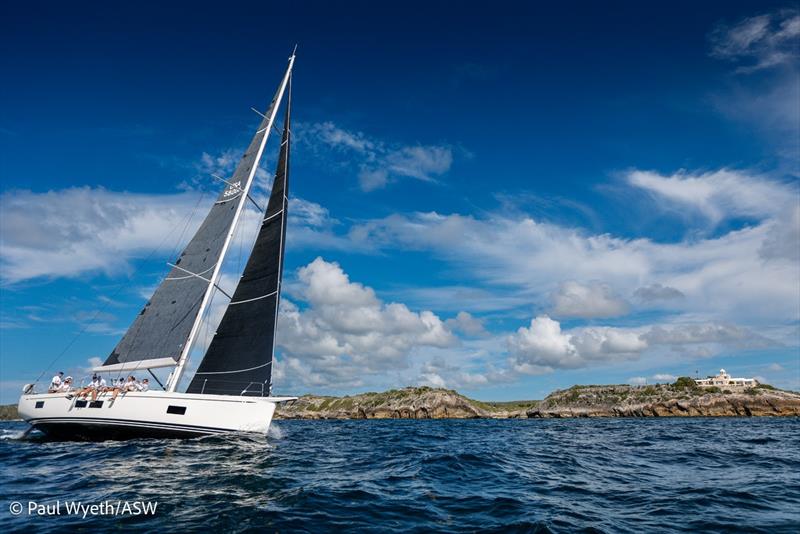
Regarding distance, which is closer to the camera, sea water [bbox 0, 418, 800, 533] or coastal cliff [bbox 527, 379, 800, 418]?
sea water [bbox 0, 418, 800, 533]

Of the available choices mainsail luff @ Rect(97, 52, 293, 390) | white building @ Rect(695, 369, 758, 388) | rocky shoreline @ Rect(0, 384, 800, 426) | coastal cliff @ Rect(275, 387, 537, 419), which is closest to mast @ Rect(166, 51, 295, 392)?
mainsail luff @ Rect(97, 52, 293, 390)

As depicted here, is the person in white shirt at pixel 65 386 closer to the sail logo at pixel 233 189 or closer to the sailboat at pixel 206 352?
the sailboat at pixel 206 352

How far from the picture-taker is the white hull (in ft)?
63.3

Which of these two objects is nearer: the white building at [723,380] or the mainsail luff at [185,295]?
the mainsail luff at [185,295]

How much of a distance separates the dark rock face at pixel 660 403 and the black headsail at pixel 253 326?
8621 centimetres

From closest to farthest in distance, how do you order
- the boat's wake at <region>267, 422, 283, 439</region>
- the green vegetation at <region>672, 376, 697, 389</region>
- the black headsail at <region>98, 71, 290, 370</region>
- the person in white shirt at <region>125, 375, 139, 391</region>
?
the person in white shirt at <region>125, 375, 139, 391</region>
the black headsail at <region>98, 71, 290, 370</region>
the boat's wake at <region>267, 422, 283, 439</region>
the green vegetation at <region>672, 376, 697, 389</region>

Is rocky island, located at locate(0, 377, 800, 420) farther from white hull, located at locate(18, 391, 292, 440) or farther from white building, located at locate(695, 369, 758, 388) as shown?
white hull, located at locate(18, 391, 292, 440)

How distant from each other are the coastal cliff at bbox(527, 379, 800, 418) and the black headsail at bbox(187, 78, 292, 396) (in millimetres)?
86189

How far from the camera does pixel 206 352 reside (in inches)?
890

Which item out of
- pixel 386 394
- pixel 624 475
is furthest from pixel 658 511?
pixel 386 394

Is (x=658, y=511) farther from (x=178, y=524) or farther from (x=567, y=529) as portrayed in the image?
(x=178, y=524)

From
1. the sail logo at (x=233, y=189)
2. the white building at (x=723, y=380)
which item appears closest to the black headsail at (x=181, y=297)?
the sail logo at (x=233, y=189)

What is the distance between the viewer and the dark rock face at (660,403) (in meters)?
75.2

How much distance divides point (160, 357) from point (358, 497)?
1590 cm
